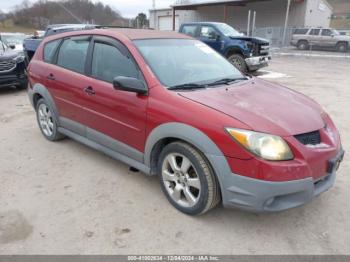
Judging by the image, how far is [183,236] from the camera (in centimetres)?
270

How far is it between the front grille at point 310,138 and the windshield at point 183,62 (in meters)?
1.13

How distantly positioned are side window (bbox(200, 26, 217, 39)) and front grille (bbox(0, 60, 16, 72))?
646cm

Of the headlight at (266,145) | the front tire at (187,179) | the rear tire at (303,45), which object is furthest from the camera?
the rear tire at (303,45)

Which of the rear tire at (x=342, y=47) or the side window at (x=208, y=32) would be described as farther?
the rear tire at (x=342, y=47)

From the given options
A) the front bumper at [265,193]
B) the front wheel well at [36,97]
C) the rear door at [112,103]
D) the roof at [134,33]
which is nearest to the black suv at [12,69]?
the front wheel well at [36,97]

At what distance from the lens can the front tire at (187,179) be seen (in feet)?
8.82

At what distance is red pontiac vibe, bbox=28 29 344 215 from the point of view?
2.45 m

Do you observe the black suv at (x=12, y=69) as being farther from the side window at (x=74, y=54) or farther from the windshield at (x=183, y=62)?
the windshield at (x=183, y=62)

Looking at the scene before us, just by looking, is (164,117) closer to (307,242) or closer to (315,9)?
(307,242)

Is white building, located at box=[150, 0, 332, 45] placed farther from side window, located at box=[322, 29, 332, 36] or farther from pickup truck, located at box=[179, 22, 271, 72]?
pickup truck, located at box=[179, 22, 271, 72]

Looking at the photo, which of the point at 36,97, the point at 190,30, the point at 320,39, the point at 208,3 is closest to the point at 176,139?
the point at 36,97

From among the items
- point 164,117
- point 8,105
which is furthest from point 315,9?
point 164,117

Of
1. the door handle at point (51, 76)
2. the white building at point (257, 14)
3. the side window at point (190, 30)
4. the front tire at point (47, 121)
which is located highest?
the white building at point (257, 14)

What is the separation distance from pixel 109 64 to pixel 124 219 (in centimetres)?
168
